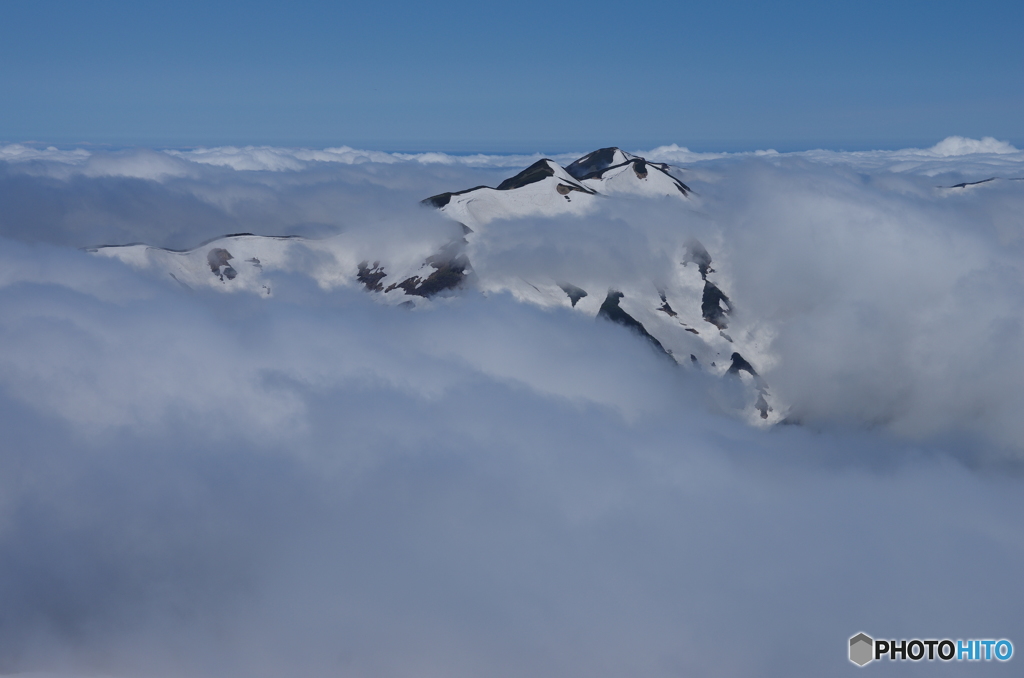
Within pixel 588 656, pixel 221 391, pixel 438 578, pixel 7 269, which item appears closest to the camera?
pixel 588 656

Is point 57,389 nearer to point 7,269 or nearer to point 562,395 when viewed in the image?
point 7,269

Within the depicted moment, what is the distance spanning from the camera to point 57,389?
12144 cm

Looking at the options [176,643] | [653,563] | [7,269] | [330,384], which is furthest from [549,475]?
[7,269]

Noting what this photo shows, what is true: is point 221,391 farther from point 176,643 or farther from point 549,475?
point 549,475

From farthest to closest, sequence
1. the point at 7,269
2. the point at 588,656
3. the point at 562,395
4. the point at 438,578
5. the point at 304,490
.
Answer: the point at 562,395 < the point at 7,269 < the point at 304,490 < the point at 438,578 < the point at 588,656

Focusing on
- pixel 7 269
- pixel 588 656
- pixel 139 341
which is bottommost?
pixel 588 656

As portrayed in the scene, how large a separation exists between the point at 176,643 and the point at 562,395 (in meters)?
99.1

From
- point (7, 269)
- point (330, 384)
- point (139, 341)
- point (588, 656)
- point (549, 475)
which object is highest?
point (7, 269)

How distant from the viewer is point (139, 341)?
136m

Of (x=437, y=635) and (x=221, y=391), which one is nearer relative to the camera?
(x=437, y=635)

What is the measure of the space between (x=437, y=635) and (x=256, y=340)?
3607 inches

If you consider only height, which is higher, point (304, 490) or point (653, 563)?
point (304, 490)

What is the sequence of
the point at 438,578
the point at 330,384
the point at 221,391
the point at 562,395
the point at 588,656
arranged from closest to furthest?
the point at 588,656 → the point at 438,578 → the point at 221,391 → the point at 330,384 → the point at 562,395

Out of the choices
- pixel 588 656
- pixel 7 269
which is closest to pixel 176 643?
pixel 588 656
